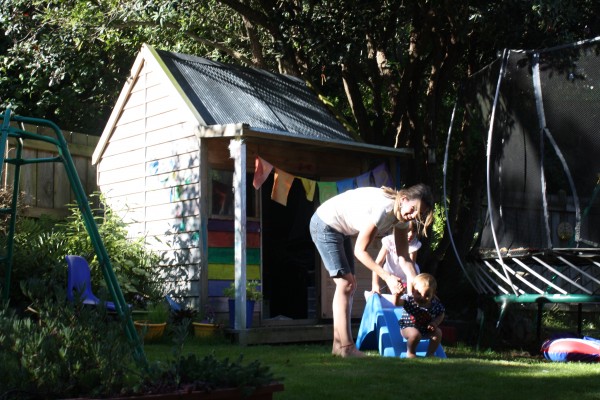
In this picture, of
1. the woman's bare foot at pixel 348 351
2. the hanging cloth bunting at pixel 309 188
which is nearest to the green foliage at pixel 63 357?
the woman's bare foot at pixel 348 351

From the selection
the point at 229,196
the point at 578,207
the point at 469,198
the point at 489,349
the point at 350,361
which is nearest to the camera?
the point at 350,361

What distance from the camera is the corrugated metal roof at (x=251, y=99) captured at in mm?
9883

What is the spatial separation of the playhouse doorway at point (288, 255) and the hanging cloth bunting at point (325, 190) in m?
1.24

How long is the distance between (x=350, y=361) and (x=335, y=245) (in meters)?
0.93

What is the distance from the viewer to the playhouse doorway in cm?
1120

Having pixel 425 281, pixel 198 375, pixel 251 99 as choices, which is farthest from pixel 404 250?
pixel 251 99

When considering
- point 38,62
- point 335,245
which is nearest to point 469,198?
point 335,245

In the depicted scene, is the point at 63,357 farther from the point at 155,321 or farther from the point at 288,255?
the point at 288,255

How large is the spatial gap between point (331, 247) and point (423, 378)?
1.54 m

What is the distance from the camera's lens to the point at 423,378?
5.50 metres

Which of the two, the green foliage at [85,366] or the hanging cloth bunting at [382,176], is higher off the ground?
the hanging cloth bunting at [382,176]

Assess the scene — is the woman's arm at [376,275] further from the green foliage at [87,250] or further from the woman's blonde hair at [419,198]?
the green foliage at [87,250]

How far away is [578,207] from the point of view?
8.48 meters

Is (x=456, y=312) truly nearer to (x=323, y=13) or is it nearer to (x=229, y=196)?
(x=229, y=196)
